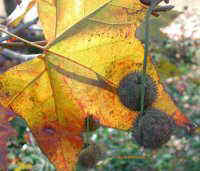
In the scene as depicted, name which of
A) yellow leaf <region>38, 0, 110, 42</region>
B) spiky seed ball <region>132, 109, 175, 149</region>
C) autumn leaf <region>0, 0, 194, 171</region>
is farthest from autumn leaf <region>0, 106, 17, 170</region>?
spiky seed ball <region>132, 109, 175, 149</region>

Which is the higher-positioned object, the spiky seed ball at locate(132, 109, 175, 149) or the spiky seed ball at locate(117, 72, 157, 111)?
the spiky seed ball at locate(117, 72, 157, 111)

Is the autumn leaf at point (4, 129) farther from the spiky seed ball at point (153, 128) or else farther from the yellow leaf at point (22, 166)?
the yellow leaf at point (22, 166)

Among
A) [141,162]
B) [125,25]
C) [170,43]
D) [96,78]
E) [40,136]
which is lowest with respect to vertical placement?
[141,162]

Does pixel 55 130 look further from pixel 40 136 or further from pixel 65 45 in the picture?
pixel 65 45

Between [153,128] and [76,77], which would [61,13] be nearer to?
[76,77]

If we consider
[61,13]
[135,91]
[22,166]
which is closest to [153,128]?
[135,91]

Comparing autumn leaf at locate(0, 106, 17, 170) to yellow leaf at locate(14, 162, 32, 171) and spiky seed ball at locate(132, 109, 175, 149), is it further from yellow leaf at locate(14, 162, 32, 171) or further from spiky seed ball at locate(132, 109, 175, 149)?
yellow leaf at locate(14, 162, 32, 171)

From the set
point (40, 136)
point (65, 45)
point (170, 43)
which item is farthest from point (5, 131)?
point (170, 43)
